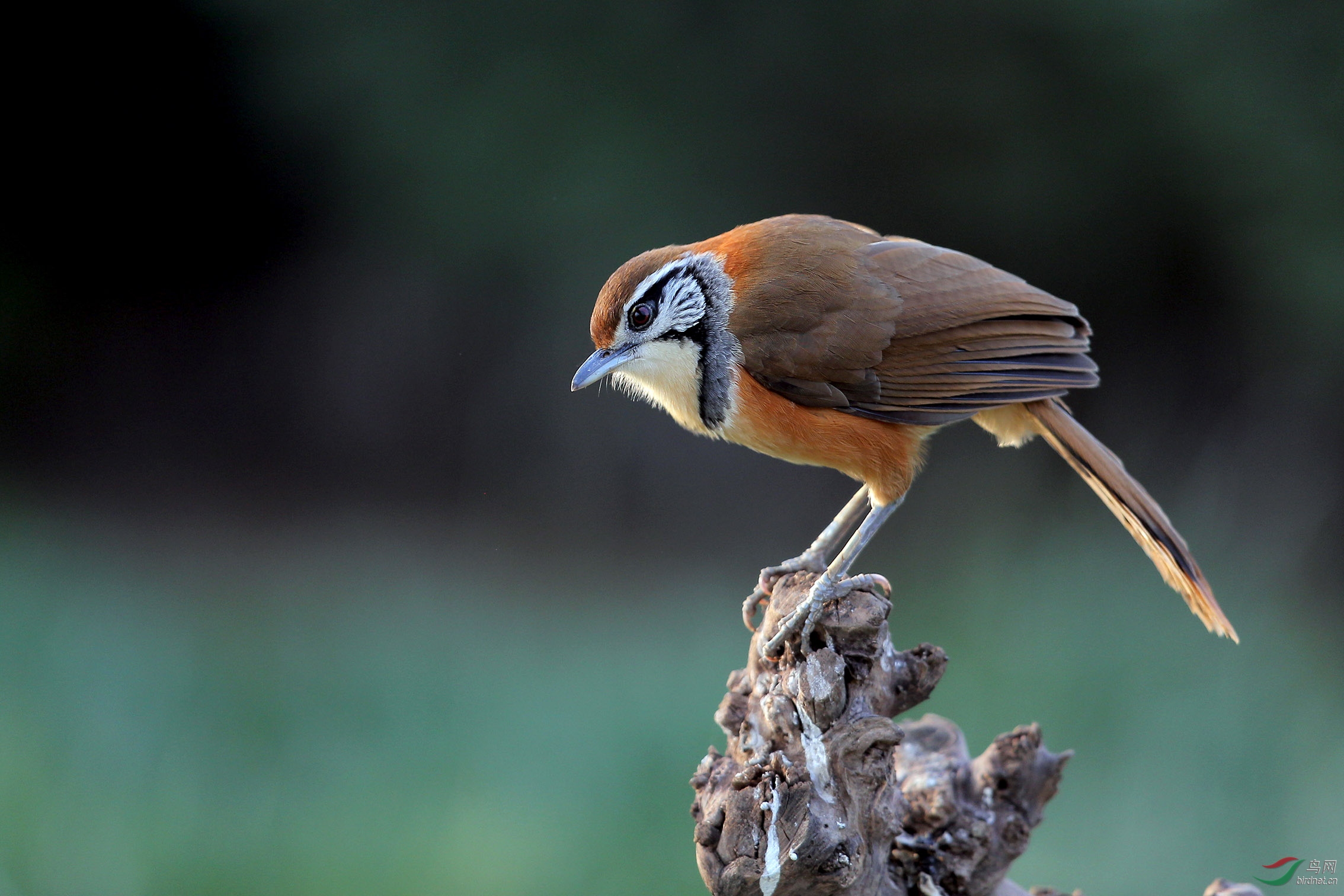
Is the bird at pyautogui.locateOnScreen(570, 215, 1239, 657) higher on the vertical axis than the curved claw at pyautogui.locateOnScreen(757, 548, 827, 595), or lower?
higher

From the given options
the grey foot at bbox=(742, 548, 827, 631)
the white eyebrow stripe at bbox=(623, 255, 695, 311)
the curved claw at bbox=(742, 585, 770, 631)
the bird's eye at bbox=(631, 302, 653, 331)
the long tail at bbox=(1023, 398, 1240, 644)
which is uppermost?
the white eyebrow stripe at bbox=(623, 255, 695, 311)

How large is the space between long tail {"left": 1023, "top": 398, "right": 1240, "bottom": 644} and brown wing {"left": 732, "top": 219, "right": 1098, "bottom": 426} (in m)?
0.13

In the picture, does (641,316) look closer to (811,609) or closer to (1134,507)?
(811,609)

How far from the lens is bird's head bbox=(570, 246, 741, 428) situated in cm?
262

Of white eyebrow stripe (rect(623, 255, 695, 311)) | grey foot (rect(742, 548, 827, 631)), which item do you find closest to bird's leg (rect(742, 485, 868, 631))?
grey foot (rect(742, 548, 827, 631))

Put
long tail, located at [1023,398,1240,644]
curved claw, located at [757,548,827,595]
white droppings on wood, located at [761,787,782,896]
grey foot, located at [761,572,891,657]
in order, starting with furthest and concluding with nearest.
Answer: curved claw, located at [757,548,827,595], long tail, located at [1023,398,1240,644], grey foot, located at [761,572,891,657], white droppings on wood, located at [761,787,782,896]

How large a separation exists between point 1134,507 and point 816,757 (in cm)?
110

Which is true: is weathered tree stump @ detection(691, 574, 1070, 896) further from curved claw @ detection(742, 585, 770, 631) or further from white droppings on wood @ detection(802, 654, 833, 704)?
curved claw @ detection(742, 585, 770, 631)

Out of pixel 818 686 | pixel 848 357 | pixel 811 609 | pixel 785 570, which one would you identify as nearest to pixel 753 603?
pixel 785 570

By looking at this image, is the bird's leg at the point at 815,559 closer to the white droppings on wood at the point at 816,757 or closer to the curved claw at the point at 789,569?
the curved claw at the point at 789,569

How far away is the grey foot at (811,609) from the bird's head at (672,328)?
1.68 feet

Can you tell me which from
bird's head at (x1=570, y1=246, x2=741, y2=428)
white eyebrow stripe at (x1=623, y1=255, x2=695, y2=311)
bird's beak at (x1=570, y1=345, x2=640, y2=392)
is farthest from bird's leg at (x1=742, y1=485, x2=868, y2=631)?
white eyebrow stripe at (x1=623, y1=255, x2=695, y2=311)

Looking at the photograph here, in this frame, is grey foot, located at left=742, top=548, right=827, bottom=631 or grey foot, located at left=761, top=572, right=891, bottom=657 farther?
grey foot, located at left=742, top=548, right=827, bottom=631

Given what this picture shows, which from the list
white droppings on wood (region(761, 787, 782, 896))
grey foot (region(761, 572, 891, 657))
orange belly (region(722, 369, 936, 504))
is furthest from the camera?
orange belly (region(722, 369, 936, 504))
